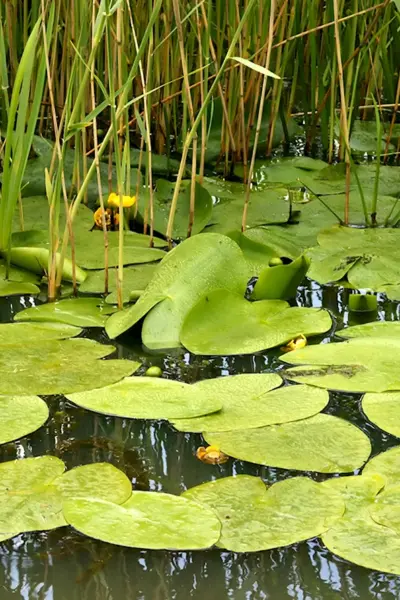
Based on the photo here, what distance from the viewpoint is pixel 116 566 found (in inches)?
41.2

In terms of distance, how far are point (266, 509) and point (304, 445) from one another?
191 millimetres

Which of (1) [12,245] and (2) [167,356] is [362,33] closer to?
(1) [12,245]

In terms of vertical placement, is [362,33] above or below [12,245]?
above

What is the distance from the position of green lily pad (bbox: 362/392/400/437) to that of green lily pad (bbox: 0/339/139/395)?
43 centimetres

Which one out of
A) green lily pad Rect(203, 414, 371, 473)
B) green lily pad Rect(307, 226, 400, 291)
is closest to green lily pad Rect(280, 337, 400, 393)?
green lily pad Rect(203, 414, 371, 473)

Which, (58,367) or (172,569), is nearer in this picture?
(172,569)

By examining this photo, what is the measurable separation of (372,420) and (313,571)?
40 centimetres

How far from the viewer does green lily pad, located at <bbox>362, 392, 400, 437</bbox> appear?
1368 millimetres

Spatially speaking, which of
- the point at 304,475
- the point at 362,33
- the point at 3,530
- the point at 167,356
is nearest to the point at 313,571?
the point at 304,475

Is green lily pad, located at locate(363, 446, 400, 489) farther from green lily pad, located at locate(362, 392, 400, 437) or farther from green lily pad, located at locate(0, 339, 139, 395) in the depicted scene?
green lily pad, located at locate(0, 339, 139, 395)

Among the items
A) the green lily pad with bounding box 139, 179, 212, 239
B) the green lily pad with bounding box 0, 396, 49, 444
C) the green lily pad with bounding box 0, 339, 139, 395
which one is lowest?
the green lily pad with bounding box 0, 396, 49, 444

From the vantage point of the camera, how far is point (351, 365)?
1572mm

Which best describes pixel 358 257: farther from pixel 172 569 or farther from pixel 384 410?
pixel 172 569

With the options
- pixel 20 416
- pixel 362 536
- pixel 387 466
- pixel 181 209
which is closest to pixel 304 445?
pixel 387 466
